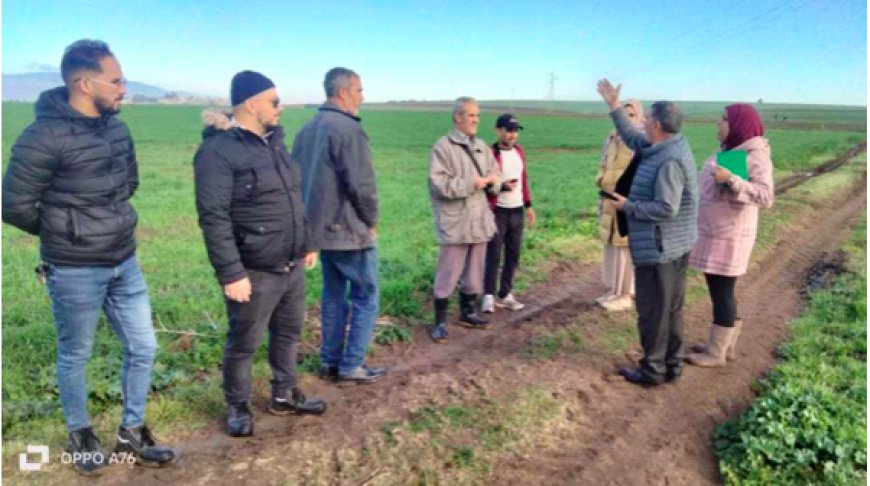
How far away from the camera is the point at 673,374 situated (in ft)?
16.2

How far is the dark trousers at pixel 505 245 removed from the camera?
6.40 meters

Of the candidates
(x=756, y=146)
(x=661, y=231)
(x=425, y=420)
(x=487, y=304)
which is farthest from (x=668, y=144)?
(x=487, y=304)

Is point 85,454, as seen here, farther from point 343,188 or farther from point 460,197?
point 460,197

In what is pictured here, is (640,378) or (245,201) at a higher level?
(245,201)

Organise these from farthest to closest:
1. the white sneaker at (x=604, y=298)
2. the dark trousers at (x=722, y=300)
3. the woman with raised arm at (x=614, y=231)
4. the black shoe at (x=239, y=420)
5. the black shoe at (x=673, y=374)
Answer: the white sneaker at (x=604, y=298), the woman with raised arm at (x=614, y=231), the dark trousers at (x=722, y=300), the black shoe at (x=673, y=374), the black shoe at (x=239, y=420)

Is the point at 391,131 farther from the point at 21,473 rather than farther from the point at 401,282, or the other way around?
the point at 21,473

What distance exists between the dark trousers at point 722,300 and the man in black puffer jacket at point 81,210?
4.06 meters

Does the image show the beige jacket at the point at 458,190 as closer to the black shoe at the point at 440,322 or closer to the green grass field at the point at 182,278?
the black shoe at the point at 440,322

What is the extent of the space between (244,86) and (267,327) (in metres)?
1.48

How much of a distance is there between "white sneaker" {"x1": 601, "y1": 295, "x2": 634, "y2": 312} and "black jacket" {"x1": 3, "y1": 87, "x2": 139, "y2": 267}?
4.65 metres

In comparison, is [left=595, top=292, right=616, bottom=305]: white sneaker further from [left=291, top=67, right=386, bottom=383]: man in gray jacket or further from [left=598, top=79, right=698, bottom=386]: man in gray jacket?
[left=291, top=67, right=386, bottom=383]: man in gray jacket

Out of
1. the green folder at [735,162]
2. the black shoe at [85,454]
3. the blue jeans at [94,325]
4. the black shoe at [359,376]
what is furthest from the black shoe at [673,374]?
the black shoe at [85,454]

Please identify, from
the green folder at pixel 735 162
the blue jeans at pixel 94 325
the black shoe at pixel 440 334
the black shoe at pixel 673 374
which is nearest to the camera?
the blue jeans at pixel 94 325

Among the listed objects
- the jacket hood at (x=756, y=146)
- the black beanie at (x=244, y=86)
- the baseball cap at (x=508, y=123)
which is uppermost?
the black beanie at (x=244, y=86)
